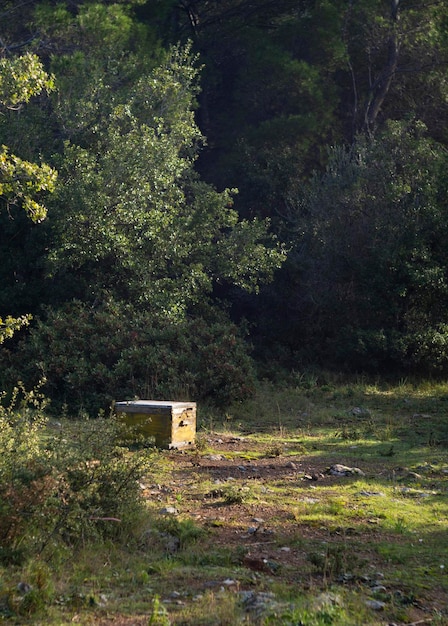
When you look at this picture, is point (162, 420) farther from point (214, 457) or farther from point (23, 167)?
point (23, 167)

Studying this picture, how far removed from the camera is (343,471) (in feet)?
32.8

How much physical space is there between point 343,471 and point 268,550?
11.3 feet

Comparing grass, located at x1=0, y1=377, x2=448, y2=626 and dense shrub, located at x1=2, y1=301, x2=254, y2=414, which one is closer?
grass, located at x1=0, y1=377, x2=448, y2=626

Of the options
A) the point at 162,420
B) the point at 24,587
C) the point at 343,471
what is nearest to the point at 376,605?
the point at 24,587

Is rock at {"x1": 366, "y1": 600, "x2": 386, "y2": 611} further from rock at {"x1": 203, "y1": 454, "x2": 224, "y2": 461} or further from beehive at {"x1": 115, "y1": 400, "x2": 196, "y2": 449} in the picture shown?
beehive at {"x1": 115, "y1": 400, "x2": 196, "y2": 449}

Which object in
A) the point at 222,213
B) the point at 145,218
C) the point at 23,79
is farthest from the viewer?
the point at 222,213

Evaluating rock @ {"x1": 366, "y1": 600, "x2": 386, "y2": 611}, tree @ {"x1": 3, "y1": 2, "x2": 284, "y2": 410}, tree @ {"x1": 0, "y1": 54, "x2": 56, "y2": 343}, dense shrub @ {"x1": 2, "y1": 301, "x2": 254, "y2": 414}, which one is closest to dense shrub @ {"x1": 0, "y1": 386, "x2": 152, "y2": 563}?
rock @ {"x1": 366, "y1": 600, "x2": 386, "y2": 611}

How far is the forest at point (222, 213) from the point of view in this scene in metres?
16.3

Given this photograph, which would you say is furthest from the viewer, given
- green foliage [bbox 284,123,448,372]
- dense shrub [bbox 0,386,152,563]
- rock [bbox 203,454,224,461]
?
green foliage [bbox 284,123,448,372]

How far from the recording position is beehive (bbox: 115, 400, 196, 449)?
11.0 meters

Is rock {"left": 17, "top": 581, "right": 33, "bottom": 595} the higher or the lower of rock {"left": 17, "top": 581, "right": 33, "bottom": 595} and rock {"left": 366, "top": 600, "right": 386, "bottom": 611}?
the higher

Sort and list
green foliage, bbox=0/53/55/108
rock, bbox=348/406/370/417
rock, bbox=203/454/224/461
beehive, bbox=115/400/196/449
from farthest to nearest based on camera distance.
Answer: rock, bbox=348/406/370/417
beehive, bbox=115/400/196/449
rock, bbox=203/454/224/461
green foliage, bbox=0/53/55/108

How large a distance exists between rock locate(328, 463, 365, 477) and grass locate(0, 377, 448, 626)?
8 centimetres

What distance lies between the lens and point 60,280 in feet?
60.2
